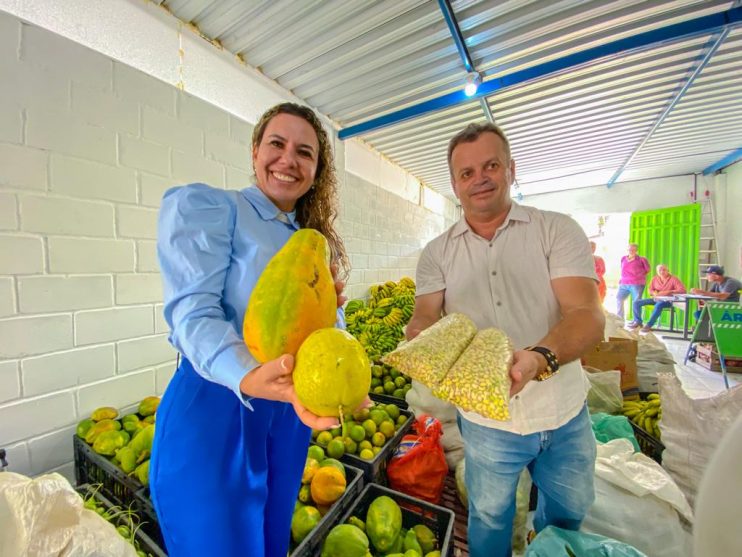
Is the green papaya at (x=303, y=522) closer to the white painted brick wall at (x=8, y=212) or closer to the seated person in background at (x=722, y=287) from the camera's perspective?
the white painted brick wall at (x=8, y=212)

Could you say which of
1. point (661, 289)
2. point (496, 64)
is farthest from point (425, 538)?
point (661, 289)

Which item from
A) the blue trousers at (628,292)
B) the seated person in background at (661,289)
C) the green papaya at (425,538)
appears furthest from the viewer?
the blue trousers at (628,292)

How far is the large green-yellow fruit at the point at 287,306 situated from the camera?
52cm

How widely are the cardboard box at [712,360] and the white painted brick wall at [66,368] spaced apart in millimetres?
6743

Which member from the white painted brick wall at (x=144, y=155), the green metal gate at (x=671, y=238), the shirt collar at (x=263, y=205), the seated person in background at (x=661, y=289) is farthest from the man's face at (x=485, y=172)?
the green metal gate at (x=671, y=238)

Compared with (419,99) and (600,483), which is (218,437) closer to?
(600,483)

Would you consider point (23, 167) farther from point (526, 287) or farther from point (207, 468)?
point (526, 287)

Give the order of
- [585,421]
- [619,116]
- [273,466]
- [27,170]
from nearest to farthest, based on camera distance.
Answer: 1. [273,466]
2. [585,421]
3. [27,170]
4. [619,116]

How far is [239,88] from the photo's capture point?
2.52 m

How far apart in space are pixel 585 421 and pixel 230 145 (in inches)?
109

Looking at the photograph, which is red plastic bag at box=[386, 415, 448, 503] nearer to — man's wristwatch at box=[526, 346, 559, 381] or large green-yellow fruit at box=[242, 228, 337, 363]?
man's wristwatch at box=[526, 346, 559, 381]

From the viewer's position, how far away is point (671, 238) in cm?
698

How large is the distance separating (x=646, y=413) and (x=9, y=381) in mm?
3633

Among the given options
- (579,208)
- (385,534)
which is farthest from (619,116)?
(385,534)
